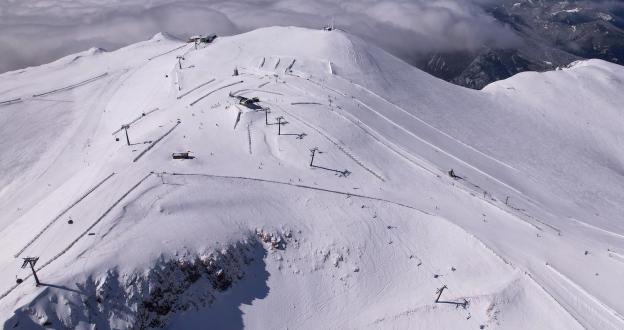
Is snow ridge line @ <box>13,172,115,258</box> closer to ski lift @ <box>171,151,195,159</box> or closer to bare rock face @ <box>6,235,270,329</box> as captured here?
ski lift @ <box>171,151,195,159</box>

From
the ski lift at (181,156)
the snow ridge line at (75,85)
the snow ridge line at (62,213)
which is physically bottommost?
the snow ridge line at (75,85)

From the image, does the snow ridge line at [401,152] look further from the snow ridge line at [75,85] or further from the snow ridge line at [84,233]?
the snow ridge line at [75,85]

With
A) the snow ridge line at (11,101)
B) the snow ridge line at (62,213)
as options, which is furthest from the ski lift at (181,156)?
the snow ridge line at (11,101)

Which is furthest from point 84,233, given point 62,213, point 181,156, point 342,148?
point 342,148

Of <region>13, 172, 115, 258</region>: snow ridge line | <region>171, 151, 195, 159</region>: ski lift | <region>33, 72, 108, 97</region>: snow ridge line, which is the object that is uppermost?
<region>171, 151, 195, 159</region>: ski lift

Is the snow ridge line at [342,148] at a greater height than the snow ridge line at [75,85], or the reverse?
the snow ridge line at [342,148]

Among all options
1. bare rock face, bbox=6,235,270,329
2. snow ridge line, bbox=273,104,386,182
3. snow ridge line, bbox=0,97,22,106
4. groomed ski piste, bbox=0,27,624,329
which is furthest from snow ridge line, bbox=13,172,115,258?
snow ridge line, bbox=0,97,22,106

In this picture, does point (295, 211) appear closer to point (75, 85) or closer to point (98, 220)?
point (98, 220)

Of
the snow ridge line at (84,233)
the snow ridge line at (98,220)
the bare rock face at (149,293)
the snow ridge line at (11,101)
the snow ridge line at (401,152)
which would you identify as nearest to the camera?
the bare rock face at (149,293)
